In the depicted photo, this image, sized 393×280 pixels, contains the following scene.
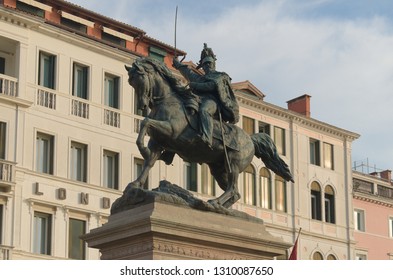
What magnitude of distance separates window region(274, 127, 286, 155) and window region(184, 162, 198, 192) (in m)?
6.47

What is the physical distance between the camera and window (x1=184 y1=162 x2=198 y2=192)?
48.6m

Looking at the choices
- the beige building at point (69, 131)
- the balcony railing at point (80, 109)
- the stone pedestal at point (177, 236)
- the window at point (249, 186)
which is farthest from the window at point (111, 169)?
the stone pedestal at point (177, 236)

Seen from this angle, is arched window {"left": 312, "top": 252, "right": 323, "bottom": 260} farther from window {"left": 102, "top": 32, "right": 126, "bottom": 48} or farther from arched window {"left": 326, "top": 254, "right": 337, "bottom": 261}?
window {"left": 102, "top": 32, "right": 126, "bottom": 48}

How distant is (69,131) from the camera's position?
4359cm

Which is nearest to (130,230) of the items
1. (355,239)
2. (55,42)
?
(55,42)

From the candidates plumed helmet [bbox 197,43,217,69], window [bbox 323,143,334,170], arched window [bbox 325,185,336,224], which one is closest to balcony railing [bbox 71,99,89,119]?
window [bbox 323,143,334,170]

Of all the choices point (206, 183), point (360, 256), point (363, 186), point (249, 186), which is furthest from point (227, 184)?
point (363, 186)

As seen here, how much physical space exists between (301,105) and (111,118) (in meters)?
15.0

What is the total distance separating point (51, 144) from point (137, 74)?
25975mm

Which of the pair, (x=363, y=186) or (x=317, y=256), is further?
(x=363, y=186)

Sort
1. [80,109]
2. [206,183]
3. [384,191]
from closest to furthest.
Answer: [80,109] → [206,183] → [384,191]

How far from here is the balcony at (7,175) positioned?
4041 cm

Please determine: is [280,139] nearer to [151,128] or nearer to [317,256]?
[317,256]

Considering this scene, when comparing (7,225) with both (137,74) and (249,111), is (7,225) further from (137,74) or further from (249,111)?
(137,74)
